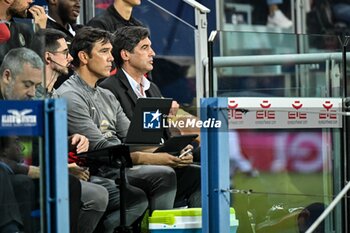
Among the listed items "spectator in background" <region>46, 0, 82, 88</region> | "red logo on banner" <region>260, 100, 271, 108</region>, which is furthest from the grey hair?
"spectator in background" <region>46, 0, 82, 88</region>

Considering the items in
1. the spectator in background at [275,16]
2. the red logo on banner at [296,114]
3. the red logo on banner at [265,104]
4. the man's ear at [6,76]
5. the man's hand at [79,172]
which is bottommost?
the man's hand at [79,172]

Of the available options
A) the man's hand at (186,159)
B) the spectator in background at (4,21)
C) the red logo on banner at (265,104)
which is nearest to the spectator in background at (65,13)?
the spectator in background at (4,21)

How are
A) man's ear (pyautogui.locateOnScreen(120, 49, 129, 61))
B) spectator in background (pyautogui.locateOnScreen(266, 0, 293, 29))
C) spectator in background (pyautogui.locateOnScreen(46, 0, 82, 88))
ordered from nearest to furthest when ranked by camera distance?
man's ear (pyautogui.locateOnScreen(120, 49, 129, 61)) → spectator in background (pyautogui.locateOnScreen(46, 0, 82, 88)) → spectator in background (pyautogui.locateOnScreen(266, 0, 293, 29))

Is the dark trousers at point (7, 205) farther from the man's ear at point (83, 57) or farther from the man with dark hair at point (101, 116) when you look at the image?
the man's ear at point (83, 57)

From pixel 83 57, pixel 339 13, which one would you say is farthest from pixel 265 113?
pixel 339 13

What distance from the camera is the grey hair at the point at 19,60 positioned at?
21.9ft

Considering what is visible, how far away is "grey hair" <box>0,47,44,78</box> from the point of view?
666 cm

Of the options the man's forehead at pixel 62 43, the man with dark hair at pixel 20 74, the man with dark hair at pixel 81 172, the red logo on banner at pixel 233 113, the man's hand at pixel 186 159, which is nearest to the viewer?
the man with dark hair at pixel 20 74

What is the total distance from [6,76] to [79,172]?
1.13 metres

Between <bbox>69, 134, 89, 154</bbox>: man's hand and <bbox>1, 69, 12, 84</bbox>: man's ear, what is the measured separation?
113 centimetres

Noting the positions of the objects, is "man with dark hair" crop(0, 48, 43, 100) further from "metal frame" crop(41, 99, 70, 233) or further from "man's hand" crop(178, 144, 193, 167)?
"man's hand" crop(178, 144, 193, 167)

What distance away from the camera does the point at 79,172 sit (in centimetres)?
757

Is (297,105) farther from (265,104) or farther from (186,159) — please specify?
(186,159)

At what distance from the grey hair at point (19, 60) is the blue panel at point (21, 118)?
239 millimetres
